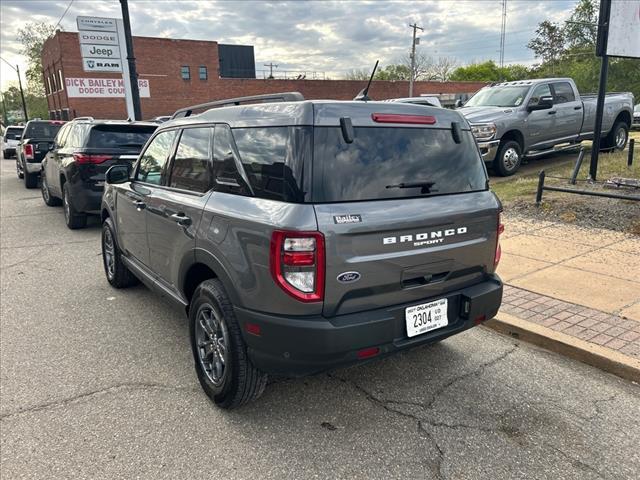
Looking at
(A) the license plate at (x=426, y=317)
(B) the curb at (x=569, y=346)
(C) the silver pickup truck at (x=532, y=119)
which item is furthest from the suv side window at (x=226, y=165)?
(C) the silver pickup truck at (x=532, y=119)

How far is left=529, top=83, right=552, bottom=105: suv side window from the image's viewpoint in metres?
10.3

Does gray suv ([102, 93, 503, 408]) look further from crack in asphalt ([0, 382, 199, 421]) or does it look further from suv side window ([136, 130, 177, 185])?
suv side window ([136, 130, 177, 185])

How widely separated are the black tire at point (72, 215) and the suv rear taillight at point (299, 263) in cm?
719

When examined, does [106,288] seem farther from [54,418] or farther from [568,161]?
[568,161]

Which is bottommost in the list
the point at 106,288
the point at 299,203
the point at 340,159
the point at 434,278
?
the point at 106,288

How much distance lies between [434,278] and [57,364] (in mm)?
2945

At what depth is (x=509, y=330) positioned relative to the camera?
13.5 feet

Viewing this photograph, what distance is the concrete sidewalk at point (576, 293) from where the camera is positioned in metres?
3.67

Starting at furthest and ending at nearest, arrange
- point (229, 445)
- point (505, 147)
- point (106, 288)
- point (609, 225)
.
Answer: point (505, 147)
point (609, 225)
point (106, 288)
point (229, 445)

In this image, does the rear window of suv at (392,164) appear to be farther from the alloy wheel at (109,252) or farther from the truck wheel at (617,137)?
the truck wheel at (617,137)

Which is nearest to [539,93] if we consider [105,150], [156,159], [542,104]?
[542,104]

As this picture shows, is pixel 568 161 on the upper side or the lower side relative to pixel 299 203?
lower

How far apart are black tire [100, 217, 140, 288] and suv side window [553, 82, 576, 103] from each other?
Answer: 9900 mm

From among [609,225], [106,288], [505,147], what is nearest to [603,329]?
[609,225]
